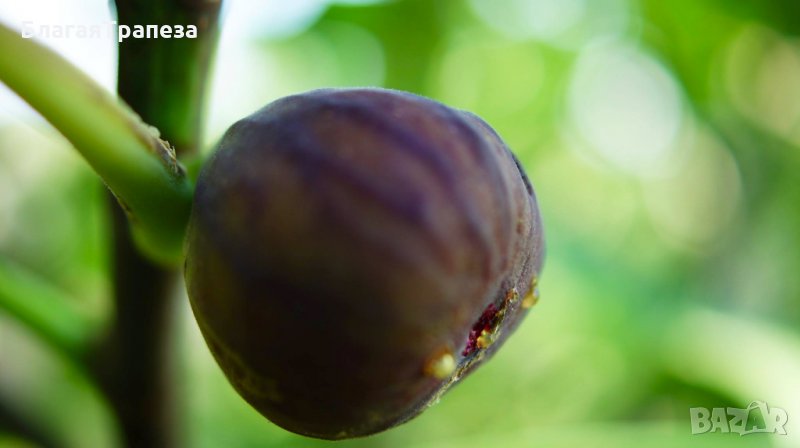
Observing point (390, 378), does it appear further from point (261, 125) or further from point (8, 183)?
point (8, 183)

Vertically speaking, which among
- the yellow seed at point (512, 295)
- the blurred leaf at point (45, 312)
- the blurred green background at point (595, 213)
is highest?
the yellow seed at point (512, 295)

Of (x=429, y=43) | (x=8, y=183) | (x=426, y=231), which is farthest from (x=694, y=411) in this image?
(x=8, y=183)

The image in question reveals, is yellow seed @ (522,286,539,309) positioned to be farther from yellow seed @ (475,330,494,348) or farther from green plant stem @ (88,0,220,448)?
green plant stem @ (88,0,220,448)

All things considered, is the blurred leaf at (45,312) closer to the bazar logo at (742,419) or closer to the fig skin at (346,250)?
the fig skin at (346,250)

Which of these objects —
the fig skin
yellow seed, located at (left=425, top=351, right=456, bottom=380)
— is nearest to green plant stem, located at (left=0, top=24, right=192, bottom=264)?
the fig skin

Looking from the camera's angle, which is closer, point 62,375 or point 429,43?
point 62,375

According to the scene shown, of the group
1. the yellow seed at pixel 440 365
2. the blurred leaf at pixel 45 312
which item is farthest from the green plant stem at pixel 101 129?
the blurred leaf at pixel 45 312
